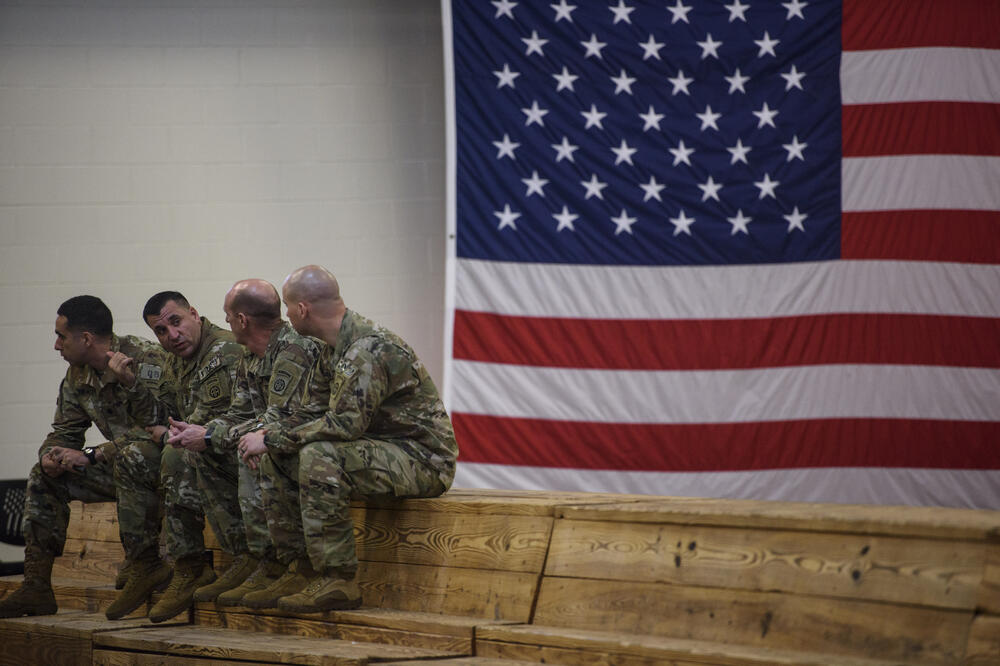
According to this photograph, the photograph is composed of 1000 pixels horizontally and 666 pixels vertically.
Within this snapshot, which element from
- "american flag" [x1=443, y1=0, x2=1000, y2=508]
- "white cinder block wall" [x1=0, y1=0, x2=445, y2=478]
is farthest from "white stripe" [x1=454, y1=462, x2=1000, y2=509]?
"white cinder block wall" [x1=0, y1=0, x2=445, y2=478]

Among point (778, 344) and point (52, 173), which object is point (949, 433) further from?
point (52, 173)

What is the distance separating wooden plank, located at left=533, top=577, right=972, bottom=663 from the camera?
8.65 feet

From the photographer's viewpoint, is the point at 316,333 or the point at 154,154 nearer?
the point at 316,333

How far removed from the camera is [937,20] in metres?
5.91

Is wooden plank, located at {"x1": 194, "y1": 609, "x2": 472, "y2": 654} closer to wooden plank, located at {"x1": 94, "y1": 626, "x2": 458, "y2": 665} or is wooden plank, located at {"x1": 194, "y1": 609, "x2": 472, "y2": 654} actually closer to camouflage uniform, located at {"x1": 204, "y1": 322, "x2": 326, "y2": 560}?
wooden plank, located at {"x1": 94, "y1": 626, "x2": 458, "y2": 665}

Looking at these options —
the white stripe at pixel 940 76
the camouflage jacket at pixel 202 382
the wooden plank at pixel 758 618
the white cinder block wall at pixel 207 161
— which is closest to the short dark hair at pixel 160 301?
the camouflage jacket at pixel 202 382

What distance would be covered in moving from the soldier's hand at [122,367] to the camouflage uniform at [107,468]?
38 millimetres

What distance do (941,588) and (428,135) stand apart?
14.9 feet

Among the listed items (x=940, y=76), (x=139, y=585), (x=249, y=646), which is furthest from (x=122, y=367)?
(x=940, y=76)

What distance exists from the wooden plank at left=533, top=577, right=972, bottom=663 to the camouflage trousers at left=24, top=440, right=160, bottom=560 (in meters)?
1.80

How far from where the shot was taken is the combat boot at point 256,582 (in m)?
3.96

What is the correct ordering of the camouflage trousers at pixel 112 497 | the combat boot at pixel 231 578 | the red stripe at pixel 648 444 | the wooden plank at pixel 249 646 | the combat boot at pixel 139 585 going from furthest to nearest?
the red stripe at pixel 648 444 < the camouflage trousers at pixel 112 497 < the combat boot at pixel 139 585 < the combat boot at pixel 231 578 < the wooden plank at pixel 249 646

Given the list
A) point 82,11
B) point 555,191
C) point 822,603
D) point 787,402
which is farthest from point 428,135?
point 822,603

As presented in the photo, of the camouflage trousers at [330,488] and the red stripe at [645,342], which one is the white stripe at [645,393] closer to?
the red stripe at [645,342]
